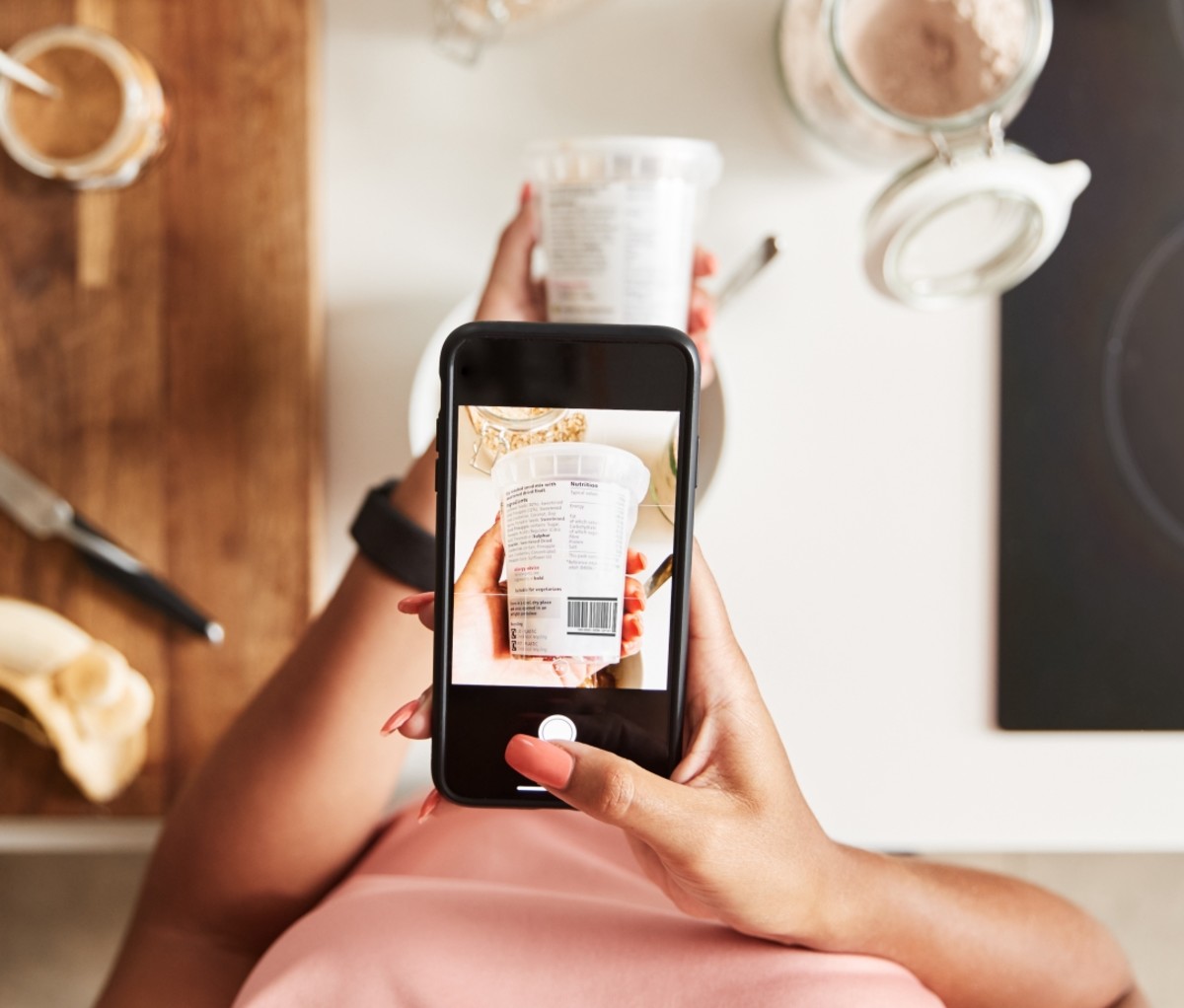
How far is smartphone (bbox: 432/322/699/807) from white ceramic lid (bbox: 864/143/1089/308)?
25 centimetres

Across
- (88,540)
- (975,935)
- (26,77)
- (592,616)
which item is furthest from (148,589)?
(975,935)

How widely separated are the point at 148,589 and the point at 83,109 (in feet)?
1.00

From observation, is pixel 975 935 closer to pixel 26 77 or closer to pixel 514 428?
pixel 514 428

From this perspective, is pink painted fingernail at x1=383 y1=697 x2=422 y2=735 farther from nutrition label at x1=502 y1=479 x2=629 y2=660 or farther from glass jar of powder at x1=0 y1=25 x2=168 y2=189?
glass jar of powder at x1=0 y1=25 x2=168 y2=189

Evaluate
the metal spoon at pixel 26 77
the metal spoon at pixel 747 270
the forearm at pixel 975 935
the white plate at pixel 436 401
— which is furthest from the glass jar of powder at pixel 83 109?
the forearm at pixel 975 935

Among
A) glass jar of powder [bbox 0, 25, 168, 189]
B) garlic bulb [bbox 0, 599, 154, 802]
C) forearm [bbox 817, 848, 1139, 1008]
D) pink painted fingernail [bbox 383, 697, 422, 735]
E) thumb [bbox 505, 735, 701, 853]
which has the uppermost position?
glass jar of powder [bbox 0, 25, 168, 189]

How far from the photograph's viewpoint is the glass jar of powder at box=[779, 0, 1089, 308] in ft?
1.65

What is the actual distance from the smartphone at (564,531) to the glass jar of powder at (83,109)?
1.30ft

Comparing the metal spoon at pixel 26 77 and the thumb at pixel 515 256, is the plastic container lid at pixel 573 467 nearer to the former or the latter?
the thumb at pixel 515 256

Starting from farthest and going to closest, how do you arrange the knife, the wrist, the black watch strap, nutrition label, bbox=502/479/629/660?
the knife, the black watch strap, the wrist, nutrition label, bbox=502/479/629/660

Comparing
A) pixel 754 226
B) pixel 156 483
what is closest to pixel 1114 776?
pixel 754 226

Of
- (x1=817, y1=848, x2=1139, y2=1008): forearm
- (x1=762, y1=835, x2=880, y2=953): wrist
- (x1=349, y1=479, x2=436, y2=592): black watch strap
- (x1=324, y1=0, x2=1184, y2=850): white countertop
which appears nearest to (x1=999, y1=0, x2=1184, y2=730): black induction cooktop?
(x1=324, y1=0, x2=1184, y2=850): white countertop

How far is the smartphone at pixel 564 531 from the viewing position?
30cm

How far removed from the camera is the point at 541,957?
468 mm
